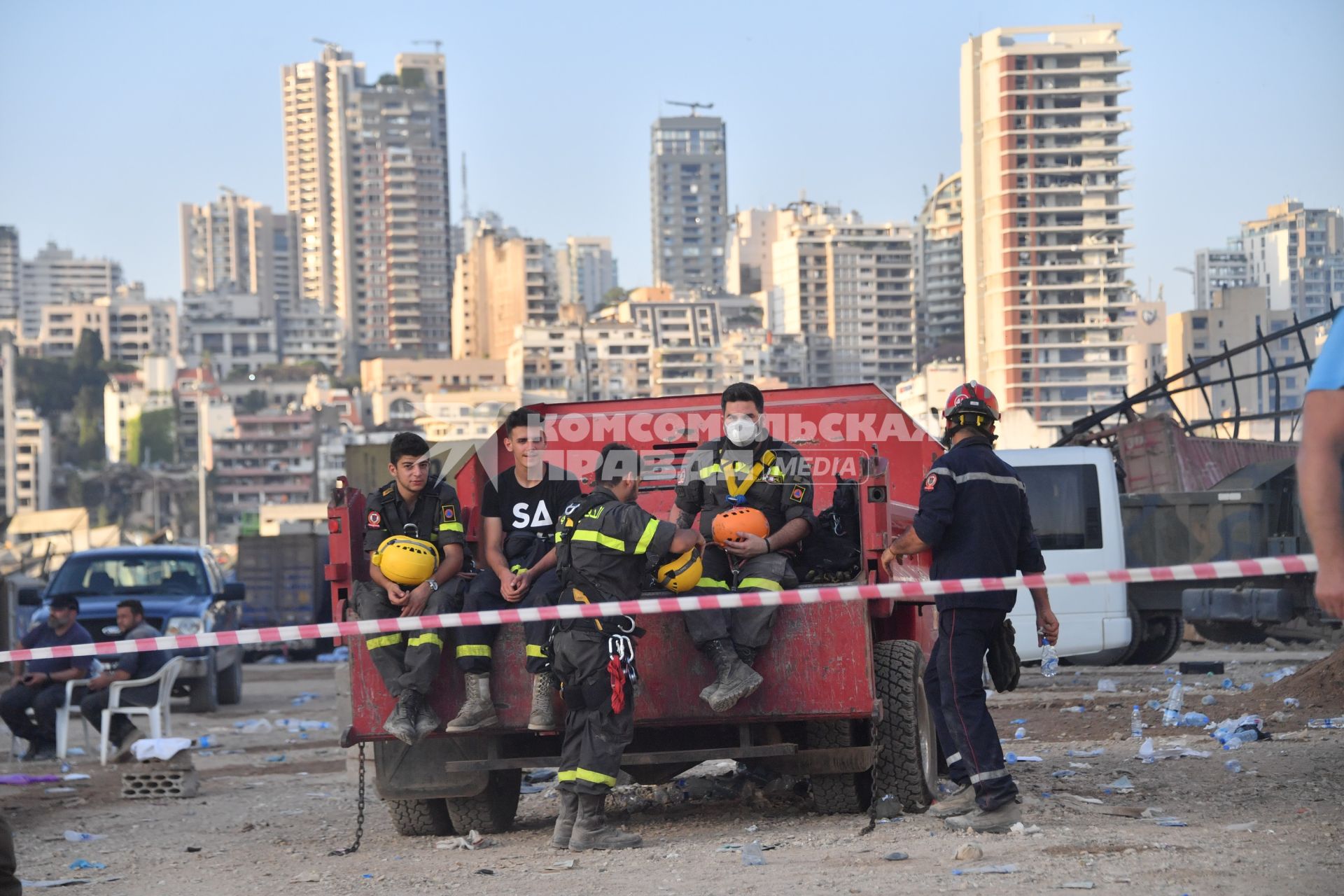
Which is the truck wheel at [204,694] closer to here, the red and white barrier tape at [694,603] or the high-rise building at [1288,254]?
the red and white barrier tape at [694,603]

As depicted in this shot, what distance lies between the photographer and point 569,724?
7.65 m

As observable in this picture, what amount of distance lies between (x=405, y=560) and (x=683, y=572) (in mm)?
1314

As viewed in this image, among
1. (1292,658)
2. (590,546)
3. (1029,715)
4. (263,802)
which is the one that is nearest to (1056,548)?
(1029,715)

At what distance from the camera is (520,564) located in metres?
8.44

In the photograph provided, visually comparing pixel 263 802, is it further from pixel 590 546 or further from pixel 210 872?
pixel 590 546

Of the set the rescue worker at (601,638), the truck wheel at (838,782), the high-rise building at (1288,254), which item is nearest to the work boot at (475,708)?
the rescue worker at (601,638)

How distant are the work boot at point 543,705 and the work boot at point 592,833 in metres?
0.34

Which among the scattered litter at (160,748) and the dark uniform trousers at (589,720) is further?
the scattered litter at (160,748)

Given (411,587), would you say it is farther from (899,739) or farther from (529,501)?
(899,739)

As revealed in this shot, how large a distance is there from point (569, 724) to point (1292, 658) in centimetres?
1218

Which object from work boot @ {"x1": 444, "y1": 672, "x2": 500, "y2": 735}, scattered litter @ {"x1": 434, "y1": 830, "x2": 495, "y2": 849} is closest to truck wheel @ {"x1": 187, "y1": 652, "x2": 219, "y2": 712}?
scattered litter @ {"x1": 434, "y1": 830, "x2": 495, "y2": 849}

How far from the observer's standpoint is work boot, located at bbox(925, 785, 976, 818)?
25.2 ft

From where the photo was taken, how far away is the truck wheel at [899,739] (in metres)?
8.12

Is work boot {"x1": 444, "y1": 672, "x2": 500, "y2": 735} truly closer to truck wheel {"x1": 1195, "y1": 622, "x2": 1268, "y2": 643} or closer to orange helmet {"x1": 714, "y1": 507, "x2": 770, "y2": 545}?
orange helmet {"x1": 714, "y1": 507, "x2": 770, "y2": 545}
